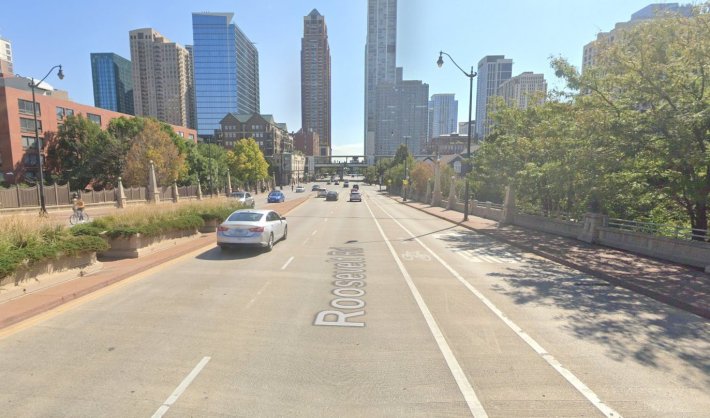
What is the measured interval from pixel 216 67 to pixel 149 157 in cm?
13299

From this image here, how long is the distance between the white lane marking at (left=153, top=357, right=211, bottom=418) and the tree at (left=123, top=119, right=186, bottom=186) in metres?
46.6

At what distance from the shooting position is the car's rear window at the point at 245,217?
12.2 meters

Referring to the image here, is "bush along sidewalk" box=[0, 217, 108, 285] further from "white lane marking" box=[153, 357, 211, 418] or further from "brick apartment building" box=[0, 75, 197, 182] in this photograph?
"brick apartment building" box=[0, 75, 197, 182]

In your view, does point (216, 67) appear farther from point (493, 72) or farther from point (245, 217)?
point (245, 217)

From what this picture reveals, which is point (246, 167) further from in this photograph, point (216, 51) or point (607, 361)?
point (216, 51)

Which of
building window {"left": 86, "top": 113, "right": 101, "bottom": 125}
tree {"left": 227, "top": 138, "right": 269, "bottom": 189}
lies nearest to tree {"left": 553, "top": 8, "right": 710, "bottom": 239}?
building window {"left": 86, "top": 113, "right": 101, "bottom": 125}

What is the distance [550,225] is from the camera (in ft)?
59.2

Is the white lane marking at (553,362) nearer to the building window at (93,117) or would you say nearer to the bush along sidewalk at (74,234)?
the bush along sidewalk at (74,234)

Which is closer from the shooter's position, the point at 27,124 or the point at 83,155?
the point at 83,155

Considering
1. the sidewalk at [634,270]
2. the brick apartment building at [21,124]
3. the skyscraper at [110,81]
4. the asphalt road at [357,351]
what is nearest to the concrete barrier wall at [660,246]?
the sidewalk at [634,270]

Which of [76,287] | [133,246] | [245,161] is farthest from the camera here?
[245,161]

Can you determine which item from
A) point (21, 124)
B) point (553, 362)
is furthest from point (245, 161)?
point (553, 362)

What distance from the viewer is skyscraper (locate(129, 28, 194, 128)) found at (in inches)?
6265

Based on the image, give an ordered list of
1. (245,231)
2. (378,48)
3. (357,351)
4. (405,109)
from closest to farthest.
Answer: (357,351) < (245,231) < (405,109) < (378,48)
